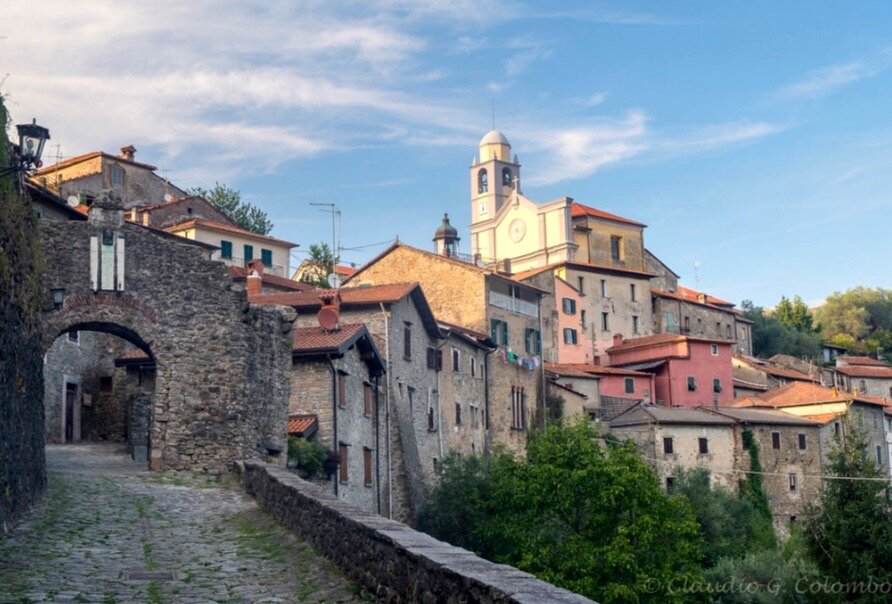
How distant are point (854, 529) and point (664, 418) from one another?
29.4 meters

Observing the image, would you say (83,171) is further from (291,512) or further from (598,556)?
(291,512)

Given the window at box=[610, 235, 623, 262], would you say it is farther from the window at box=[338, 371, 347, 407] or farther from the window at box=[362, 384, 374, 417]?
the window at box=[338, 371, 347, 407]

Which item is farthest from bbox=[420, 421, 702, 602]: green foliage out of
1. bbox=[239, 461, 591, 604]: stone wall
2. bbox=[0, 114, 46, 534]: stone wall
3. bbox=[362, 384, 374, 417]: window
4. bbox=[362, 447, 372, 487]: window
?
bbox=[239, 461, 591, 604]: stone wall

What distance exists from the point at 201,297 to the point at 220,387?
1.74m

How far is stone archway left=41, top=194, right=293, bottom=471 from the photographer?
2433cm

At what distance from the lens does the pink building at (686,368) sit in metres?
78.4

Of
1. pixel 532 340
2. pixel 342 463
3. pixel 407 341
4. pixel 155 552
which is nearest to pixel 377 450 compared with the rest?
pixel 342 463

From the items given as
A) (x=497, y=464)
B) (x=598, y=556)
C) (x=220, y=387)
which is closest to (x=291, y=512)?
(x=220, y=387)

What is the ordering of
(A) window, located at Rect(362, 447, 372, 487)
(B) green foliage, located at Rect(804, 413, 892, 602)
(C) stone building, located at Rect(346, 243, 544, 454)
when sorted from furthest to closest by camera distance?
(C) stone building, located at Rect(346, 243, 544, 454) < (A) window, located at Rect(362, 447, 372, 487) < (B) green foliage, located at Rect(804, 413, 892, 602)

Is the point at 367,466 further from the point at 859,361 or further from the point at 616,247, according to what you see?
the point at 859,361

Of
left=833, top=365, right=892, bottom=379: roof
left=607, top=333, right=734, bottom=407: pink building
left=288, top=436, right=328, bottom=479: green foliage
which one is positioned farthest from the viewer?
left=833, top=365, right=892, bottom=379: roof

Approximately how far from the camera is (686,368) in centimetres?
7881

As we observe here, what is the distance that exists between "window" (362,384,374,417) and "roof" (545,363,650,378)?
2925cm

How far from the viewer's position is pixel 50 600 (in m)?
11.2
